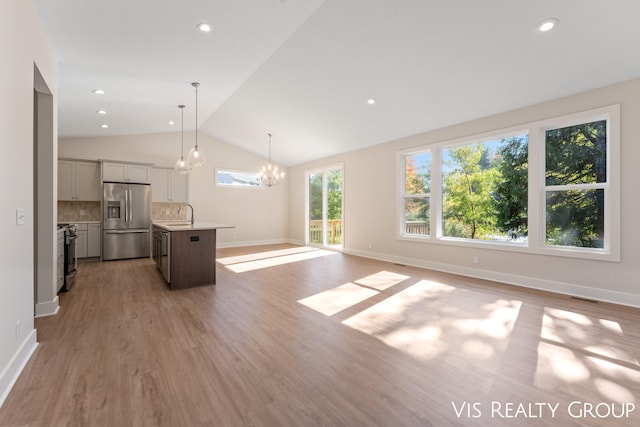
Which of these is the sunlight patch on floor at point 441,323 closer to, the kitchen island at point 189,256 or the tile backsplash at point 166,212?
the kitchen island at point 189,256

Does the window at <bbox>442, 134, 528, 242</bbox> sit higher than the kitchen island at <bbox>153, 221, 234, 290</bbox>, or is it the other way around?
the window at <bbox>442, 134, 528, 242</bbox>

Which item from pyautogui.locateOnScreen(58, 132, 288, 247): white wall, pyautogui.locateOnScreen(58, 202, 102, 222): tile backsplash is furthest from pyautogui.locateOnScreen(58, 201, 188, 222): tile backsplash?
pyautogui.locateOnScreen(58, 132, 288, 247): white wall

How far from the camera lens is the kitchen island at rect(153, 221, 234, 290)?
14.0 ft

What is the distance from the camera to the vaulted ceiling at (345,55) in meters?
2.86

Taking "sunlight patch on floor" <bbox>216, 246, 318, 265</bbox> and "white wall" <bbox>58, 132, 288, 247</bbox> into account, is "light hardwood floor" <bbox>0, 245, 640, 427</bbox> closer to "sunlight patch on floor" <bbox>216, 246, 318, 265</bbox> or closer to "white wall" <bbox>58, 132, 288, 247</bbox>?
"sunlight patch on floor" <bbox>216, 246, 318, 265</bbox>

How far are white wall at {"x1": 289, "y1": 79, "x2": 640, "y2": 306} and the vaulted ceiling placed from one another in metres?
0.21

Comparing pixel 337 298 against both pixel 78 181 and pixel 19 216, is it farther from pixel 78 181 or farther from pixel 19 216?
pixel 78 181

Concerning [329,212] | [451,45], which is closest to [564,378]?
[451,45]

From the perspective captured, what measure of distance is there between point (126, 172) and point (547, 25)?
305 inches

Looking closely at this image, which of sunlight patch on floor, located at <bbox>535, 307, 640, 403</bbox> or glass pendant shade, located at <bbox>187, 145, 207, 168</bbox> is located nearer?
sunlight patch on floor, located at <bbox>535, 307, 640, 403</bbox>

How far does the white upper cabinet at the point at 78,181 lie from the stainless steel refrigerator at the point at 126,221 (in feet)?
1.31

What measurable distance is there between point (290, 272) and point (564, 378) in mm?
4019

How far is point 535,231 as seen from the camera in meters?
4.28

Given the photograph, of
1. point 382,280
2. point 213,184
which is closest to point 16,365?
point 382,280
